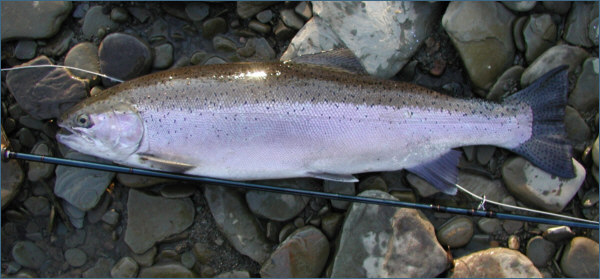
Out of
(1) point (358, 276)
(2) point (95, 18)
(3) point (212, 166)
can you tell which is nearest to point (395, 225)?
(1) point (358, 276)

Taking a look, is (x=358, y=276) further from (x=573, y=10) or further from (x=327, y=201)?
(x=573, y=10)

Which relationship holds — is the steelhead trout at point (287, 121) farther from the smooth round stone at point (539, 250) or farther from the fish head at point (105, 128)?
the smooth round stone at point (539, 250)

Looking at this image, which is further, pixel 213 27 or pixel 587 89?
pixel 213 27

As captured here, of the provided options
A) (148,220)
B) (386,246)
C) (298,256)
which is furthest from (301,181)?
(148,220)

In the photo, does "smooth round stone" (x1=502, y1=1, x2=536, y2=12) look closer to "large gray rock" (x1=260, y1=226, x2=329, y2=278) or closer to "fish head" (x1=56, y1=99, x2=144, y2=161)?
"large gray rock" (x1=260, y1=226, x2=329, y2=278)

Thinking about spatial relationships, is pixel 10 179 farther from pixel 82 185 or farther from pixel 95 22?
pixel 95 22

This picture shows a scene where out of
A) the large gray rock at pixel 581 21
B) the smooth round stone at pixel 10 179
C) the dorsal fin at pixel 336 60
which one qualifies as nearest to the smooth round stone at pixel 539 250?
the large gray rock at pixel 581 21

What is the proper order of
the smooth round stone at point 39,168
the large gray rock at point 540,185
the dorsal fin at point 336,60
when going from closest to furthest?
the dorsal fin at point 336,60
the large gray rock at point 540,185
the smooth round stone at point 39,168
